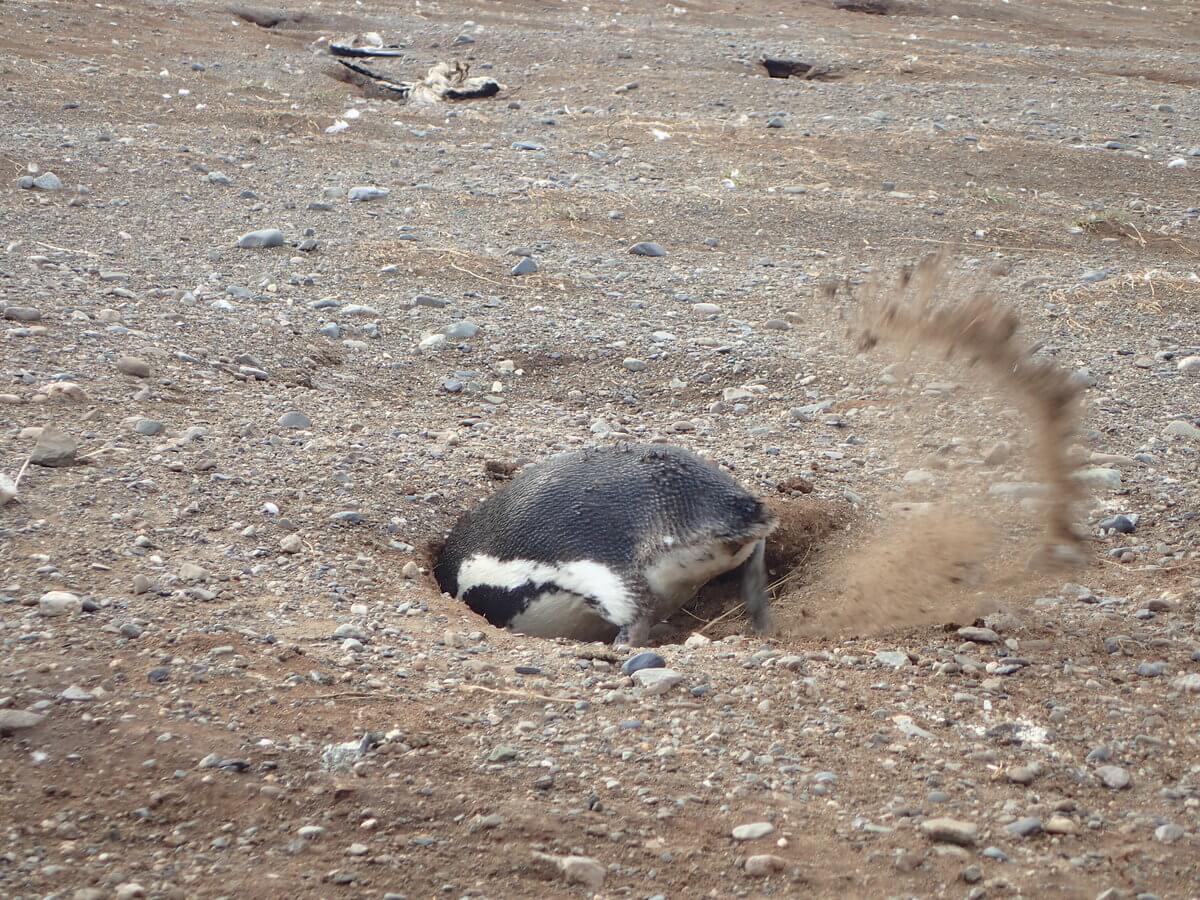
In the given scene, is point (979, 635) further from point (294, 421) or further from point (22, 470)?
point (22, 470)

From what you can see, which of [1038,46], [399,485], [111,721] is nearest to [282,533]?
[399,485]

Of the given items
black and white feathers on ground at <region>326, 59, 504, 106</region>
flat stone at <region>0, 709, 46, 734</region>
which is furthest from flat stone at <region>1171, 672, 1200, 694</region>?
black and white feathers on ground at <region>326, 59, 504, 106</region>

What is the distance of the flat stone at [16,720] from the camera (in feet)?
7.37

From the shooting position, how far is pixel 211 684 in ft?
8.09

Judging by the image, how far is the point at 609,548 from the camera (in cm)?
313

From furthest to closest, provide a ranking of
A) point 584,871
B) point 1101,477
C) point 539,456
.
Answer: point 539,456
point 1101,477
point 584,871

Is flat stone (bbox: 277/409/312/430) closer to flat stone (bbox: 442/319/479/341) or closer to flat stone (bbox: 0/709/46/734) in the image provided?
flat stone (bbox: 442/319/479/341)

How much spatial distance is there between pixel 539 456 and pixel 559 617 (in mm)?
805

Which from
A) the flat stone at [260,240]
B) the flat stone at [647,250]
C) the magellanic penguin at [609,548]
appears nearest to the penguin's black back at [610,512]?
the magellanic penguin at [609,548]

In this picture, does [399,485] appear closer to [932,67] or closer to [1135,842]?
[1135,842]

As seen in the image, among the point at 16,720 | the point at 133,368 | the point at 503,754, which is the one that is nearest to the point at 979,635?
the point at 503,754

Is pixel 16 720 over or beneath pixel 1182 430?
beneath

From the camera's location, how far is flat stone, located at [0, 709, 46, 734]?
7.37 feet

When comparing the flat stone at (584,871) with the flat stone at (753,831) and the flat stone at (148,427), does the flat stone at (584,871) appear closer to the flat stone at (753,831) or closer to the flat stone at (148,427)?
the flat stone at (753,831)
